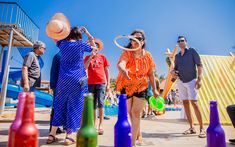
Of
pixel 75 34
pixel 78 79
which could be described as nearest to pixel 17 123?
pixel 78 79

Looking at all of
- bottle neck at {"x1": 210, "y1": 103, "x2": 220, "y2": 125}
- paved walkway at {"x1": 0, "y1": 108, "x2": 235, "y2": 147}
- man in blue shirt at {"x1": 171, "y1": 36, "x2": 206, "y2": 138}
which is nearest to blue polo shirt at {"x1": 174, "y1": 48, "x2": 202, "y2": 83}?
man in blue shirt at {"x1": 171, "y1": 36, "x2": 206, "y2": 138}

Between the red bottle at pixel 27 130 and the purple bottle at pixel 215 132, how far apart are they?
2.68 feet

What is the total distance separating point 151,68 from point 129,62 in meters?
0.36

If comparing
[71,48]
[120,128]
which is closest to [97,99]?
[71,48]

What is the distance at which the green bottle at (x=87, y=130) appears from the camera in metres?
1.04

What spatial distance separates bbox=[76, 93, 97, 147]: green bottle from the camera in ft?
3.41

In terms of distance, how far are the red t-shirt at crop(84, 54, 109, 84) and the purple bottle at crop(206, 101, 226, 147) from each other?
3.57m

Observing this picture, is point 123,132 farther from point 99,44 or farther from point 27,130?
point 99,44

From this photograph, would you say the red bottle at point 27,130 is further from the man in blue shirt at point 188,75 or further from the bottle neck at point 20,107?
the man in blue shirt at point 188,75

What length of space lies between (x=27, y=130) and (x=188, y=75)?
430cm

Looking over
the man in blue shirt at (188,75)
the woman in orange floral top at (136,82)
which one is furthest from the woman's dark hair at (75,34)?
the man in blue shirt at (188,75)

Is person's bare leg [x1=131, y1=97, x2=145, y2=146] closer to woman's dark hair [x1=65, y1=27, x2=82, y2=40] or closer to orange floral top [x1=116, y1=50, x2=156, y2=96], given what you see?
orange floral top [x1=116, y1=50, x2=156, y2=96]

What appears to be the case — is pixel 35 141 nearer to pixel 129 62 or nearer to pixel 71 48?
pixel 129 62

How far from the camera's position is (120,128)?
3.85 ft
